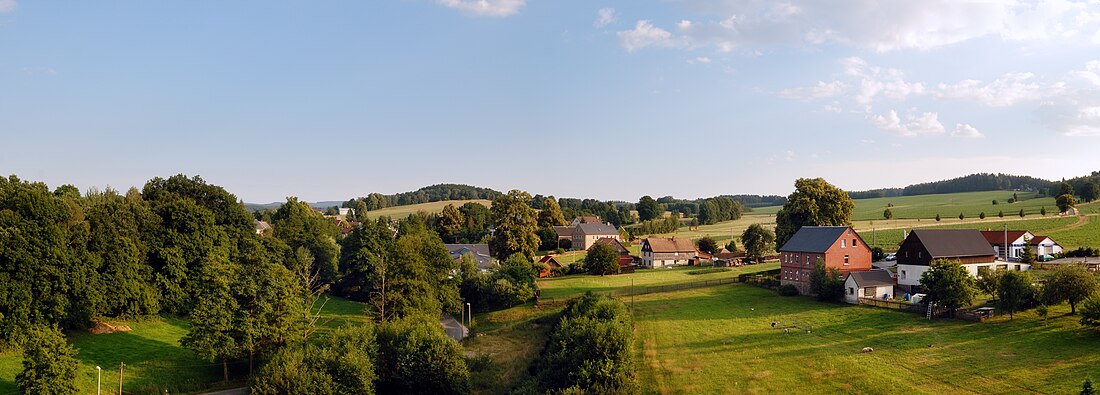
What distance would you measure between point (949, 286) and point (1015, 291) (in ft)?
10.5

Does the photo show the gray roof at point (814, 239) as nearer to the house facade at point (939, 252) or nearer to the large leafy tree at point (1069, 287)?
the house facade at point (939, 252)

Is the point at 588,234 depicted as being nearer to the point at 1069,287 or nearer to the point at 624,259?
the point at 624,259

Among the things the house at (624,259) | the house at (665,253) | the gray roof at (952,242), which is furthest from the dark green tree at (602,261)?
the gray roof at (952,242)

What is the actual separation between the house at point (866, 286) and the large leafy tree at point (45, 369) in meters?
47.6

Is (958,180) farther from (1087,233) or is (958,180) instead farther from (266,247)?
(266,247)

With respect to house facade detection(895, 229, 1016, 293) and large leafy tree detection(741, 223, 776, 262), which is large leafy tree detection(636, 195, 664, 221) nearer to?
large leafy tree detection(741, 223, 776, 262)

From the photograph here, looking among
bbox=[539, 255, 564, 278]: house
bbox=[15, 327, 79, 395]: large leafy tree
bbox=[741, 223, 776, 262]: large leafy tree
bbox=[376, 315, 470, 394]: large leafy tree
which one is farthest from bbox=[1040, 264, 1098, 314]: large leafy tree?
bbox=[15, 327, 79, 395]: large leafy tree

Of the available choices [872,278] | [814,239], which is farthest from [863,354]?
[814,239]

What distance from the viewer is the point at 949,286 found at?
36.7 m

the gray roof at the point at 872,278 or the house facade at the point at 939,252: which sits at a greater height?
the house facade at the point at 939,252

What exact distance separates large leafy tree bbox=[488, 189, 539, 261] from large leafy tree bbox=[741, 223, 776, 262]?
26.8 metres

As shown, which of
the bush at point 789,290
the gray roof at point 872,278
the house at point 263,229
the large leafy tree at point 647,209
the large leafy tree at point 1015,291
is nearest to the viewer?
the large leafy tree at point 1015,291

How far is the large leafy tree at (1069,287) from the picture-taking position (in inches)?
1342

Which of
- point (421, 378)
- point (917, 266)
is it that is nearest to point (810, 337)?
point (917, 266)
